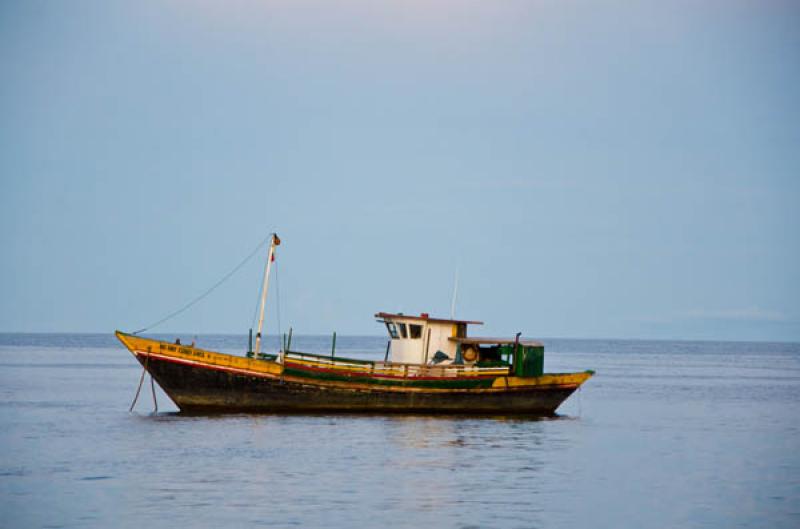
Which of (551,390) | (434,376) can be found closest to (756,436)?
(551,390)

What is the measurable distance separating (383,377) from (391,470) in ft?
36.5

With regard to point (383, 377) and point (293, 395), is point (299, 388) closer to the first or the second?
point (293, 395)

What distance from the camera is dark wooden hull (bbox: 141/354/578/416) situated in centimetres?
3878

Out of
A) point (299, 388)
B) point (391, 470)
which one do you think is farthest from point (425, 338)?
point (391, 470)

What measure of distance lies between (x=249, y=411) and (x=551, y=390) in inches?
477

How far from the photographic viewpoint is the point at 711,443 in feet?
126

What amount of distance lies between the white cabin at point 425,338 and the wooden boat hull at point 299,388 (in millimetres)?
1568

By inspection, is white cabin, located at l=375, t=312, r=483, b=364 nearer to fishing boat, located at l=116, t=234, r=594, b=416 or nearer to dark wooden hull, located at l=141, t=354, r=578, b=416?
fishing boat, located at l=116, t=234, r=594, b=416

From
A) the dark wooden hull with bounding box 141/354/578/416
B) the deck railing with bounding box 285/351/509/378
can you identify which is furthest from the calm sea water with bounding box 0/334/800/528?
the deck railing with bounding box 285/351/509/378

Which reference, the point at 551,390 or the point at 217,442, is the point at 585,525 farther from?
the point at 551,390

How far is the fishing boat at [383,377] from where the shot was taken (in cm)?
3875

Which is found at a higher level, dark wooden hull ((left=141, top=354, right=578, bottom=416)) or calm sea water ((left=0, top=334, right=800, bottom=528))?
dark wooden hull ((left=141, top=354, right=578, bottom=416))

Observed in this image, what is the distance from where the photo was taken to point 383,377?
4053 centimetres

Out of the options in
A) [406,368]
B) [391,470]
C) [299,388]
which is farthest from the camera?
[406,368]
